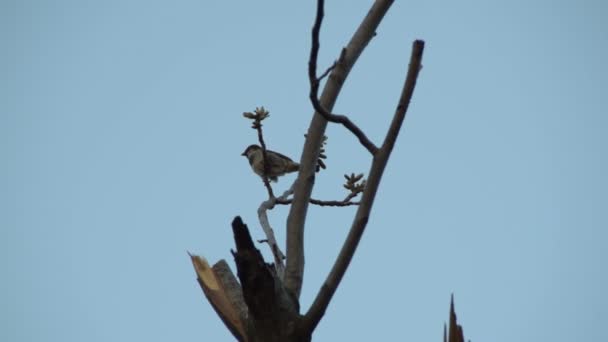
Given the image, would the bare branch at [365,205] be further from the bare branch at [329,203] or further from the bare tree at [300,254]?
the bare branch at [329,203]

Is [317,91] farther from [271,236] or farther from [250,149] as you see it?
[250,149]

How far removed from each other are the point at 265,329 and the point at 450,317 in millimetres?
727

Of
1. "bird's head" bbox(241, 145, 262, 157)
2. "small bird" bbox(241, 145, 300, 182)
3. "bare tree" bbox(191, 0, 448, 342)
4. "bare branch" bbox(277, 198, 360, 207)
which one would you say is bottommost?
"bare tree" bbox(191, 0, 448, 342)

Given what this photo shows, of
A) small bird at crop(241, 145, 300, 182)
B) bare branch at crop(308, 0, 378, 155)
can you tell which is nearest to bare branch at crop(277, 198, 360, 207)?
bare branch at crop(308, 0, 378, 155)

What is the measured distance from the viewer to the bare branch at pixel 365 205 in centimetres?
268

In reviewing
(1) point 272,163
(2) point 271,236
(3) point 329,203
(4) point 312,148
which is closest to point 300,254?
(4) point 312,148

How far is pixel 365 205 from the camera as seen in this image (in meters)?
2.77

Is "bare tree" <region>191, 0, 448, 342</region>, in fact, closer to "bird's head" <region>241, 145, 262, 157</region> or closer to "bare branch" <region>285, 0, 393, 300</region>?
"bare branch" <region>285, 0, 393, 300</region>

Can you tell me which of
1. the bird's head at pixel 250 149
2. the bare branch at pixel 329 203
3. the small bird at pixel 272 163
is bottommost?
the bare branch at pixel 329 203

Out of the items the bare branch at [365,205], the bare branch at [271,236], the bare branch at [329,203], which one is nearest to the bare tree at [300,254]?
the bare branch at [365,205]

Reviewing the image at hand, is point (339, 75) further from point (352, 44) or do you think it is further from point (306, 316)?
point (306, 316)

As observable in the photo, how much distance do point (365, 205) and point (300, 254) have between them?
527 mm

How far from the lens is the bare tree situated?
2.64 metres

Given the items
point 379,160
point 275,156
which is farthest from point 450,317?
point 275,156
